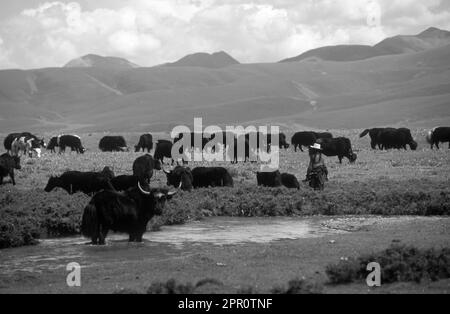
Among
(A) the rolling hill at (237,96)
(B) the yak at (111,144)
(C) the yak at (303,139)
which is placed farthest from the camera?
(A) the rolling hill at (237,96)

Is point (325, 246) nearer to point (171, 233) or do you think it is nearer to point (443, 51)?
point (171, 233)

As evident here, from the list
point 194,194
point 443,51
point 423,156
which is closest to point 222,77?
point 443,51

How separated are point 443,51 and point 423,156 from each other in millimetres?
147282

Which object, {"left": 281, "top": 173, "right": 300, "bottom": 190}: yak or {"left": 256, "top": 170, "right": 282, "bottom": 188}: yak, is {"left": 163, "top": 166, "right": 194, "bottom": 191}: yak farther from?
{"left": 281, "top": 173, "right": 300, "bottom": 190}: yak

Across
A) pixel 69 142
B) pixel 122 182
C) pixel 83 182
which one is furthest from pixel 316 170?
pixel 69 142

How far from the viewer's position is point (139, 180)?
1555 cm

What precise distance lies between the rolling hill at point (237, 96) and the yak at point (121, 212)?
67.8 m

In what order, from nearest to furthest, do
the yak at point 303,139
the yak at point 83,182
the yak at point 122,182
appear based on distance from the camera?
the yak at point 122,182, the yak at point 83,182, the yak at point 303,139

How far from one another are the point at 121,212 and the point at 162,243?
985 millimetres

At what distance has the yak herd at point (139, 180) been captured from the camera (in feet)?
44.1

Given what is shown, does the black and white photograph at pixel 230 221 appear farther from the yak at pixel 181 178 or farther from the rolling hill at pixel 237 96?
the rolling hill at pixel 237 96

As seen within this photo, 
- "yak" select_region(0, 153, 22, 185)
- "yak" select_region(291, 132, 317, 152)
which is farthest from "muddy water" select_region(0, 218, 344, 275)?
"yak" select_region(291, 132, 317, 152)

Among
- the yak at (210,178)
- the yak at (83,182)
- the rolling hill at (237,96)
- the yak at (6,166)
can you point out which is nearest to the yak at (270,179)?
the yak at (210,178)

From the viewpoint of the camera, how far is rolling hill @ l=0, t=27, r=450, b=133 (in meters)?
104
